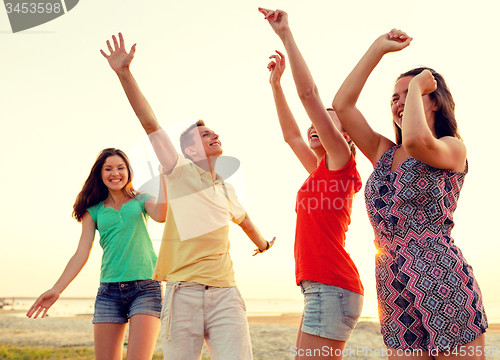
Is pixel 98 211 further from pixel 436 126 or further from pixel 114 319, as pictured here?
pixel 436 126

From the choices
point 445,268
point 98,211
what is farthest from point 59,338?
point 445,268

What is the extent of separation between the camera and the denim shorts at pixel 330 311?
2361 mm

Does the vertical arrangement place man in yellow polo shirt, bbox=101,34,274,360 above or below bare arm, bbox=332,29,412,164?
below

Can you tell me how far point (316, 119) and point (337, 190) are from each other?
47 cm

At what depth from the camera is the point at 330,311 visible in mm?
2385

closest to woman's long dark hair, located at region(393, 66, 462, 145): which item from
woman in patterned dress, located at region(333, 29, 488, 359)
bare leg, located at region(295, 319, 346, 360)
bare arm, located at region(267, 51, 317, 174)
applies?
woman in patterned dress, located at region(333, 29, 488, 359)

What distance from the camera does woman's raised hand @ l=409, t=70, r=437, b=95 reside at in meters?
1.92

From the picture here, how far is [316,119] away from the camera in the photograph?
8.06ft

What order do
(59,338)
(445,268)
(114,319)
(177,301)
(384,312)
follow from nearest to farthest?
1. (445,268)
2. (384,312)
3. (177,301)
4. (114,319)
5. (59,338)

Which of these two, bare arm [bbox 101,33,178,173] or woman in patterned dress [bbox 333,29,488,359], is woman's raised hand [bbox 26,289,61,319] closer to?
bare arm [bbox 101,33,178,173]

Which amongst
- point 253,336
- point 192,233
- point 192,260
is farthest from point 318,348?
point 253,336

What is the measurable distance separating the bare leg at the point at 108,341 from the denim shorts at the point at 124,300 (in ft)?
0.18

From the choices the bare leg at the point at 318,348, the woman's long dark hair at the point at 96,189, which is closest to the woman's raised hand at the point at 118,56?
the woman's long dark hair at the point at 96,189

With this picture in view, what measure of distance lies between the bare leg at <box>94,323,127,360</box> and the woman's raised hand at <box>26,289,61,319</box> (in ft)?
1.40
